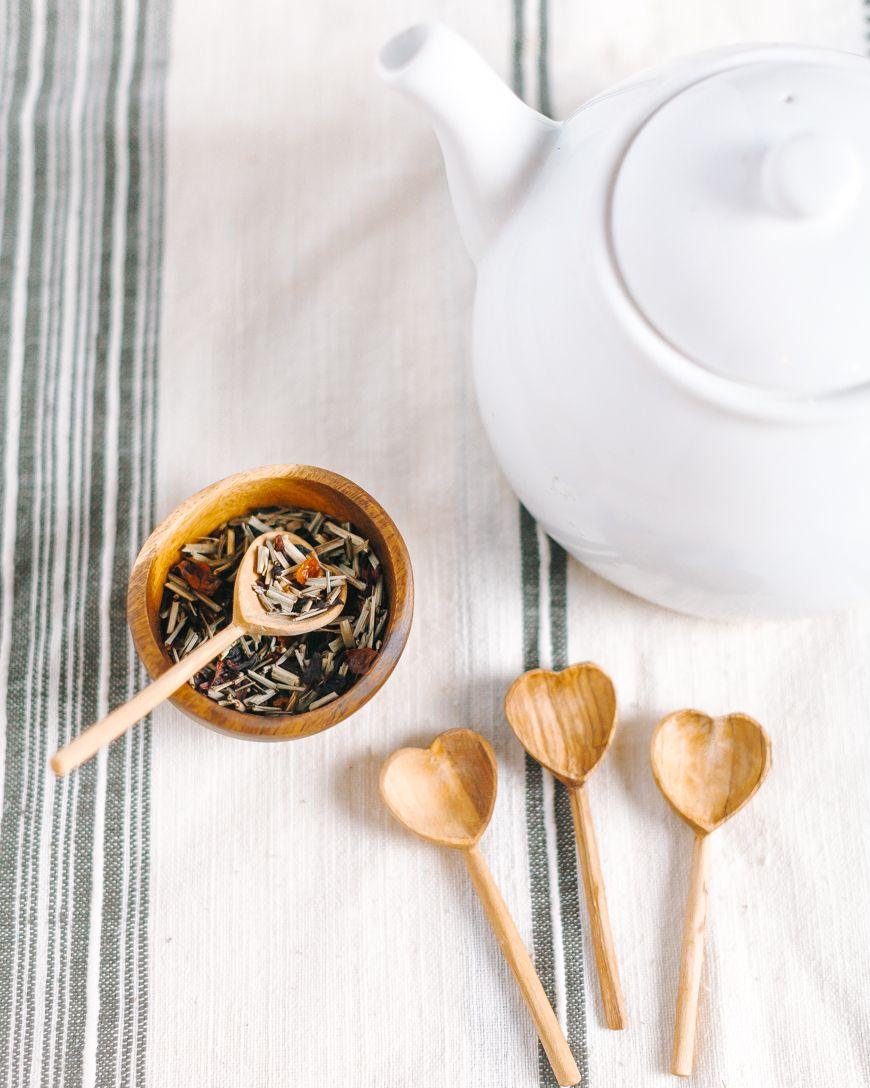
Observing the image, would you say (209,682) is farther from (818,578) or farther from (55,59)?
(55,59)

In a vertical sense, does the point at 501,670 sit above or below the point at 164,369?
below

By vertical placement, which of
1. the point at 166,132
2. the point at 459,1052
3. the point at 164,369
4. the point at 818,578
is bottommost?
the point at 459,1052

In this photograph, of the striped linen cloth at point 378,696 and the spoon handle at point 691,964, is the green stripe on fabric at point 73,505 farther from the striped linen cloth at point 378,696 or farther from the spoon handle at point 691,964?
the spoon handle at point 691,964

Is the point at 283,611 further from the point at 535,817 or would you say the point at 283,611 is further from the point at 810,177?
the point at 810,177

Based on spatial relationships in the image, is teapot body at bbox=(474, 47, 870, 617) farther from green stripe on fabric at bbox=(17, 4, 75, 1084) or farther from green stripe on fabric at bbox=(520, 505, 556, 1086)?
green stripe on fabric at bbox=(17, 4, 75, 1084)

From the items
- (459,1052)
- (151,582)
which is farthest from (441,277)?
(459,1052)

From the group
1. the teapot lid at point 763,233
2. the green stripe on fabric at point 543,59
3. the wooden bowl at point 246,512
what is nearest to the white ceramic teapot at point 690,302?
the teapot lid at point 763,233

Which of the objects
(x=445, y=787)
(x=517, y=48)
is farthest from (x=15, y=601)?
(x=517, y=48)

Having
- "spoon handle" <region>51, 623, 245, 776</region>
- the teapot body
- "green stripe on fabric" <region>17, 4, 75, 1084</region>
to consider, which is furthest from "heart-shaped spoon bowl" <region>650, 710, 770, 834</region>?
"green stripe on fabric" <region>17, 4, 75, 1084</region>
